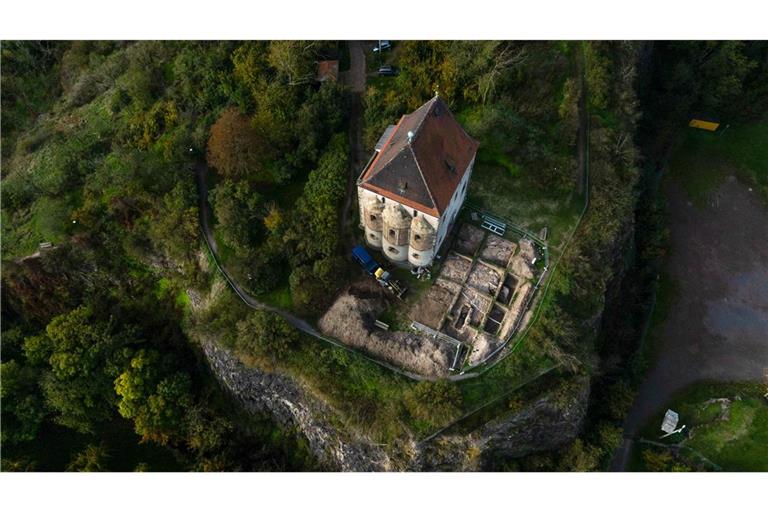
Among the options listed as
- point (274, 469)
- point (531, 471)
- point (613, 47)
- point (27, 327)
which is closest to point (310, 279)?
point (274, 469)

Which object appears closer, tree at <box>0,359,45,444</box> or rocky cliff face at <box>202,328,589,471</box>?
rocky cliff face at <box>202,328,589,471</box>

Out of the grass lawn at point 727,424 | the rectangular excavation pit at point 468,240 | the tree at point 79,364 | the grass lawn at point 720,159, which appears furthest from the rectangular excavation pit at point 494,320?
the grass lawn at point 720,159

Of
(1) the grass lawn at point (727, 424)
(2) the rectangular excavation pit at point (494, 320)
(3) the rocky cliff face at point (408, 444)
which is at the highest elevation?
(2) the rectangular excavation pit at point (494, 320)

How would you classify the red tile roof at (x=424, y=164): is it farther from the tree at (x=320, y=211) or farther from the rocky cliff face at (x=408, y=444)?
the rocky cliff face at (x=408, y=444)

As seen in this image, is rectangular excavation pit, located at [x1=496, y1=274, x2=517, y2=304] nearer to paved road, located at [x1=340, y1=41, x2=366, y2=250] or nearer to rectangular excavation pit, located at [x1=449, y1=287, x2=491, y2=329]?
rectangular excavation pit, located at [x1=449, y1=287, x2=491, y2=329]

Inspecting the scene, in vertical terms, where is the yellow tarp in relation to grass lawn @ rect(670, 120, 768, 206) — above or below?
above

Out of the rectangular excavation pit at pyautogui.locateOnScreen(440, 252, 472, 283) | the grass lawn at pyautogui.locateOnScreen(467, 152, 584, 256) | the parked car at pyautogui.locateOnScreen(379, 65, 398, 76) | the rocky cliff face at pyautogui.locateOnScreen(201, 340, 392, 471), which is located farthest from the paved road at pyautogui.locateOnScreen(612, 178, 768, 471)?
the parked car at pyautogui.locateOnScreen(379, 65, 398, 76)
